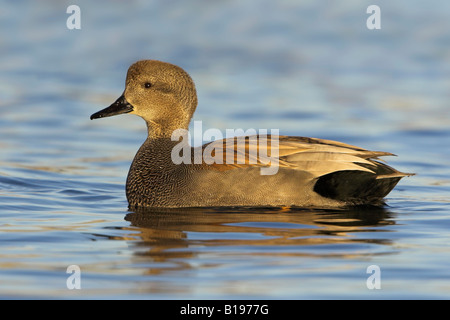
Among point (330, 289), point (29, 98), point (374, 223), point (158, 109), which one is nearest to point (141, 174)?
point (158, 109)

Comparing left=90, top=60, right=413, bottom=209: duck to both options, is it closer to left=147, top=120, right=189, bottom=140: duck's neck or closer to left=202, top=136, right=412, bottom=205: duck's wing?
left=202, top=136, right=412, bottom=205: duck's wing

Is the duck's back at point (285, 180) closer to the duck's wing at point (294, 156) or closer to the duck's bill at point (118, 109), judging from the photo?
the duck's wing at point (294, 156)

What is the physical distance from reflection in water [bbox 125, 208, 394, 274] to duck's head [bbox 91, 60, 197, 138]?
1017mm

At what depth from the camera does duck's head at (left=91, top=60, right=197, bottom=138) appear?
871cm

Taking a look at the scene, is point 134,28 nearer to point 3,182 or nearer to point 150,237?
point 3,182

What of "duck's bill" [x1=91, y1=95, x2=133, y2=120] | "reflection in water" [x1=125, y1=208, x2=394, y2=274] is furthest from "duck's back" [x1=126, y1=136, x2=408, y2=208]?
"duck's bill" [x1=91, y1=95, x2=133, y2=120]

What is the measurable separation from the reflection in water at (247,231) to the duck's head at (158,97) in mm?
1017

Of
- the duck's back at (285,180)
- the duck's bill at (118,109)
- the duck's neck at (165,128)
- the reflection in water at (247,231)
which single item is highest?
the duck's bill at (118,109)

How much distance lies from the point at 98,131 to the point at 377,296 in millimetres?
7625

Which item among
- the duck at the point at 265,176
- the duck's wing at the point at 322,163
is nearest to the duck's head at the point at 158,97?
the duck at the point at 265,176

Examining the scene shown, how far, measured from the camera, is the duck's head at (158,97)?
8.71 metres

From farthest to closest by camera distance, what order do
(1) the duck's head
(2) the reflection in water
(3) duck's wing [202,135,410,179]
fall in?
(1) the duck's head
(3) duck's wing [202,135,410,179]
(2) the reflection in water

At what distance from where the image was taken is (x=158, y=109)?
877cm

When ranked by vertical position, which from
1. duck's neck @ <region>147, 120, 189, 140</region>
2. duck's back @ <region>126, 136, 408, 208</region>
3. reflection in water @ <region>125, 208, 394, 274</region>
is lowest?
reflection in water @ <region>125, 208, 394, 274</region>
